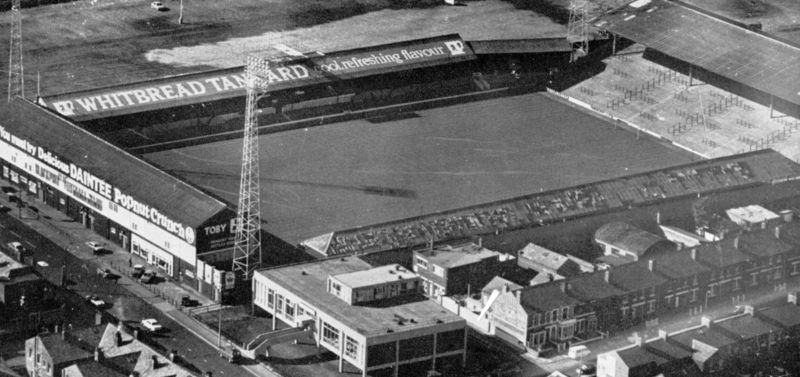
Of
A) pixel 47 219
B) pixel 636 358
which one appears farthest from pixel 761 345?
pixel 47 219

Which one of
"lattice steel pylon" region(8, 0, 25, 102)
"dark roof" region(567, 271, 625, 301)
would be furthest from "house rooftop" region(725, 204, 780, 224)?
"lattice steel pylon" region(8, 0, 25, 102)

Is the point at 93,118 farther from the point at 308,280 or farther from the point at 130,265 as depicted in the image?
the point at 308,280

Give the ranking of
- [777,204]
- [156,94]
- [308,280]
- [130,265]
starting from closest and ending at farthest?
[308,280] < [130,265] < [777,204] < [156,94]

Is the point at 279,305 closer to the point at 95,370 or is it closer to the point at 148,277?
the point at 148,277

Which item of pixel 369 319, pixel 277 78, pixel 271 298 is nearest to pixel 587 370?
pixel 369 319

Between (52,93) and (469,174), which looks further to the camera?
(52,93)

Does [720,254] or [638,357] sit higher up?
[638,357]

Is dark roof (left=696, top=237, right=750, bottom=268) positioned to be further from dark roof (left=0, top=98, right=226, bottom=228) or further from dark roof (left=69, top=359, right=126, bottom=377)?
dark roof (left=69, top=359, right=126, bottom=377)

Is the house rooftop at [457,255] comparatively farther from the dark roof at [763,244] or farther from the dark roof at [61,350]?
the dark roof at [61,350]
